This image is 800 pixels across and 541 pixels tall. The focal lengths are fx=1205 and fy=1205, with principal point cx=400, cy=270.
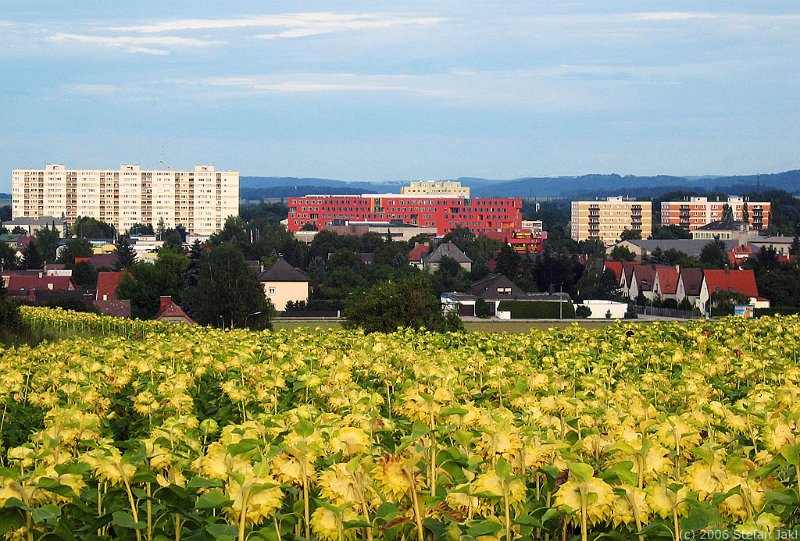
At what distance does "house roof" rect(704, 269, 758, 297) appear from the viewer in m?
86.7

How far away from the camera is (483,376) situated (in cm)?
1238

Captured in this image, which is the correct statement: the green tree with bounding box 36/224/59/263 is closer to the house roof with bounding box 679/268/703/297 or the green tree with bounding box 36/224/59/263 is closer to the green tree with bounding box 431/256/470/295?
the green tree with bounding box 431/256/470/295

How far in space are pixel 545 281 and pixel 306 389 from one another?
9091cm

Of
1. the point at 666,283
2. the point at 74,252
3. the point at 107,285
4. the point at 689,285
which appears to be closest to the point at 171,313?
the point at 107,285

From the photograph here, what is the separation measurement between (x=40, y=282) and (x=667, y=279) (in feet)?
158

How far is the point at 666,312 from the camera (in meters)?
84.7

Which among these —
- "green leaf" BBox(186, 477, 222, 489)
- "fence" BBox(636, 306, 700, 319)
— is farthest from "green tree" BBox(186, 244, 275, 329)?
"green leaf" BBox(186, 477, 222, 489)

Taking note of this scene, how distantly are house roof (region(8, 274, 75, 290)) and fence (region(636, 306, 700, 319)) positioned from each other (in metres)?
42.0

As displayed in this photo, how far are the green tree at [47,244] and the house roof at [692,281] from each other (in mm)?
75687

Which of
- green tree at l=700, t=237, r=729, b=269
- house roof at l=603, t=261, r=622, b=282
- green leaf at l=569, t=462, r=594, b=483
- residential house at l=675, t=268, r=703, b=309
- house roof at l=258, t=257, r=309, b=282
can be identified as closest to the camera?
green leaf at l=569, t=462, r=594, b=483

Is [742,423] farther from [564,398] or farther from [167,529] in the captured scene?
[167,529]

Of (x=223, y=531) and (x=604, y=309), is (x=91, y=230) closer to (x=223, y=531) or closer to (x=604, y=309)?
(x=604, y=309)

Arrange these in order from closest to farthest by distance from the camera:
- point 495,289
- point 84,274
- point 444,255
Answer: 1. point 495,289
2. point 84,274
3. point 444,255

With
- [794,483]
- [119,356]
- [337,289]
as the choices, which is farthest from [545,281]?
[794,483]
